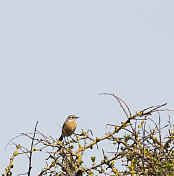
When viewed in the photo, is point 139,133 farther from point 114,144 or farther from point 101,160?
point 101,160

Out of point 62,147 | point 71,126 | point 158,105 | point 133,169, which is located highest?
point 71,126

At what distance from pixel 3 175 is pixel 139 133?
166 cm

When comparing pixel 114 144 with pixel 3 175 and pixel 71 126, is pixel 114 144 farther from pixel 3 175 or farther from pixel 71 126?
pixel 71 126

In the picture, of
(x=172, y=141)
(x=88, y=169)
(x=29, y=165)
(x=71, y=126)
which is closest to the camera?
(x=29, y=165)

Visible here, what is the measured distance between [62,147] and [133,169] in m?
0.82

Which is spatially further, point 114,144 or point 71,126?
point 71,126

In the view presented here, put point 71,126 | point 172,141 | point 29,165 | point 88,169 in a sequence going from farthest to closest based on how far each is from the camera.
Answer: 1. point 71,126
2. point 172,141
3. point 88,169
4. point 29,165

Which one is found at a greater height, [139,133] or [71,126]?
[71,126]

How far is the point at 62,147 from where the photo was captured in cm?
438

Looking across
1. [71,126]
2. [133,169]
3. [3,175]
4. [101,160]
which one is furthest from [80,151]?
[71,126]

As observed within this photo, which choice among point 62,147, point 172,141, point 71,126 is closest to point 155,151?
point 172,141

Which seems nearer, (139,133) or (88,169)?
(88,169)

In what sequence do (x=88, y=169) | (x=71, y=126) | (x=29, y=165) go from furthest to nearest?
(x=71, y=126)
(x=88, y=169)
(x=29, y=165)

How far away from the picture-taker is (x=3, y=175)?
4586mm
